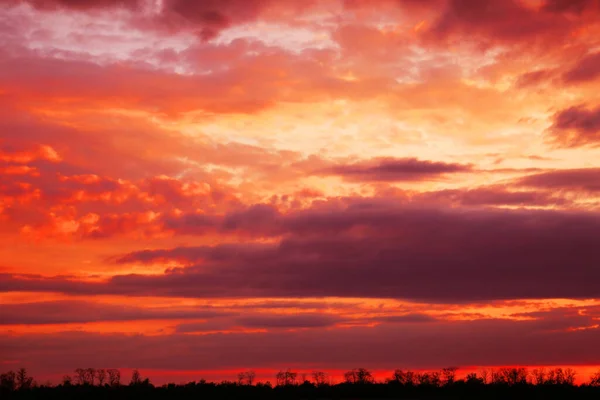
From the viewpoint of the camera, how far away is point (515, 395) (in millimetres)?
73188

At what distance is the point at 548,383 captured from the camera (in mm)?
79875

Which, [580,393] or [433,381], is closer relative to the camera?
[580,393]

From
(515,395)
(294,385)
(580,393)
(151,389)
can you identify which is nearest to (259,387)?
(294,385)

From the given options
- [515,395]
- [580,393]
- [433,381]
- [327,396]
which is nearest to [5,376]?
[327,396]

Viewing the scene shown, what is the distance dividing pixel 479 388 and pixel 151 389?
2885 cm

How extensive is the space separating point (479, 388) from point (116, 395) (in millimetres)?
31702

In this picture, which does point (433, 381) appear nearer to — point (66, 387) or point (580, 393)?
point (580, 393)

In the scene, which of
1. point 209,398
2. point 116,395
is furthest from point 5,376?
point 209,398

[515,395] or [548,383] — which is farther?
[548,383]

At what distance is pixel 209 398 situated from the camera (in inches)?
2965

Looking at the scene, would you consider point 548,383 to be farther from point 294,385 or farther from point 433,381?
point 294,385

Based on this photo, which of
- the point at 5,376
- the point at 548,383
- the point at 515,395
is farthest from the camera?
the point at 5,376

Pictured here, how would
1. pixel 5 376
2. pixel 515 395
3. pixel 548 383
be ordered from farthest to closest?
pixel 5 376 < pixel 548 383 < pixel 515 395

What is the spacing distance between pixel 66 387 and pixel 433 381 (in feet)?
111
